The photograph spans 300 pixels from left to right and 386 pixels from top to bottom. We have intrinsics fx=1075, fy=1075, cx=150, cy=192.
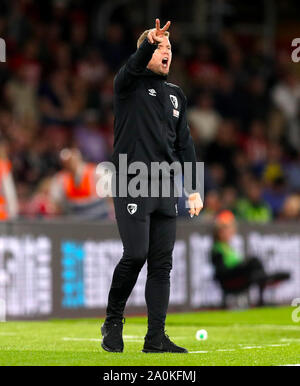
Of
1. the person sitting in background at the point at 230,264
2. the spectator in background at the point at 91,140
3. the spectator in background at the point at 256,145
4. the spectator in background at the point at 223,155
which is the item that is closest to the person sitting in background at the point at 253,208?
the spectator in background at the point at 223,155

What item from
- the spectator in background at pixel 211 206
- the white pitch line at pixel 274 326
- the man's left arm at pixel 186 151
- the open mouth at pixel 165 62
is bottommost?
the white pitch line at pixel 274 326

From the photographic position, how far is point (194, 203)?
7.92 meters

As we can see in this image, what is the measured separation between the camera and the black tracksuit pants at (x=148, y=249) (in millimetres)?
7602

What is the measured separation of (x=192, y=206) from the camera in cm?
792

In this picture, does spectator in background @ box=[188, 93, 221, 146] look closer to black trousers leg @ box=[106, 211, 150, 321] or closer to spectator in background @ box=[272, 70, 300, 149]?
spectator in background @ box=[272, 70, 300, 149]

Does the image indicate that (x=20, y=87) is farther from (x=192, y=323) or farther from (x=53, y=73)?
(x=192, y=323)

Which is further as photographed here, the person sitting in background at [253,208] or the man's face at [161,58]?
the person sitting in background at [253,208]

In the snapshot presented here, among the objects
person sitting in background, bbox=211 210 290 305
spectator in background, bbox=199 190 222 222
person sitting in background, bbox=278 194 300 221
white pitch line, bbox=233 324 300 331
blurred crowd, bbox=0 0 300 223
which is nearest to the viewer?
white pitch line, bbox=233 324 300 331

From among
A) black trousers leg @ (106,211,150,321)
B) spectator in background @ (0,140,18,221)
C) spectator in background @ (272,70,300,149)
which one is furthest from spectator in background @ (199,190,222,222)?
black trousers leg @ (106,211,150,321)

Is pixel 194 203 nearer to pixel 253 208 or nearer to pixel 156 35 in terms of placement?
pixel 156 35

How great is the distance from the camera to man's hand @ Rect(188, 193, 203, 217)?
7902mm

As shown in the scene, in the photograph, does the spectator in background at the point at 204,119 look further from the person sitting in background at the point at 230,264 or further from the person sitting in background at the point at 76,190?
the person sitting in background at the point at 76,190

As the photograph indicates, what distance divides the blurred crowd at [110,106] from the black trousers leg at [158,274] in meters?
6.22

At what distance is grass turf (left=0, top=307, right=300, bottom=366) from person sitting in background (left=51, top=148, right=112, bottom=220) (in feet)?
5.62
